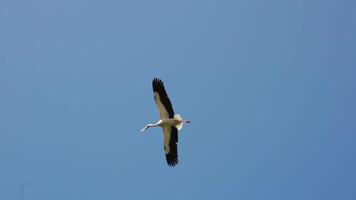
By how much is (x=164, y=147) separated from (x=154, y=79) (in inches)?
197

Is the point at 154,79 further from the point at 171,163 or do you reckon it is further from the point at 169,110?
the point at 171,163

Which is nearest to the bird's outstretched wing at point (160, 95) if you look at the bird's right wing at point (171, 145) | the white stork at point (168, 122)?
the white stork at point (168, 122)

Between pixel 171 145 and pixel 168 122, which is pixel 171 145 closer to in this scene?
pixel 171 145

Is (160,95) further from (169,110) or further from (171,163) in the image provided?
(171,163)

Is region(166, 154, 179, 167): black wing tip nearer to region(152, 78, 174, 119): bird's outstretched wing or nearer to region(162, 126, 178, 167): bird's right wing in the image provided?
region(162, 126, 178, 167): bird's right wing

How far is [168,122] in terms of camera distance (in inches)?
2336

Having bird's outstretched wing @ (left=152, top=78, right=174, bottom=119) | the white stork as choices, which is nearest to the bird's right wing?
the white stork

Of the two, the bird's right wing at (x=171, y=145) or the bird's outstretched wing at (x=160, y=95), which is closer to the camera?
the bird's outstretched wing at (x=160, y=95)

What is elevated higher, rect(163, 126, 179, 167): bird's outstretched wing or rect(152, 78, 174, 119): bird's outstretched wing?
rect(152, 78, 174, 119): bird's outstretched wing

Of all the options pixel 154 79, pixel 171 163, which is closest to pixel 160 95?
pixel 154 79

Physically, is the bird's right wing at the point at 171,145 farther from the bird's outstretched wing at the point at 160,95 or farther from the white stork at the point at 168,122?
the bird's outstretched wing at the point at 160,95

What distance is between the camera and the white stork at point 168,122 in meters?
58.2

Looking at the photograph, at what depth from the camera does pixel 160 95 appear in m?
58.2

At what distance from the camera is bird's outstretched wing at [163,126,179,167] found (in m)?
60.0
